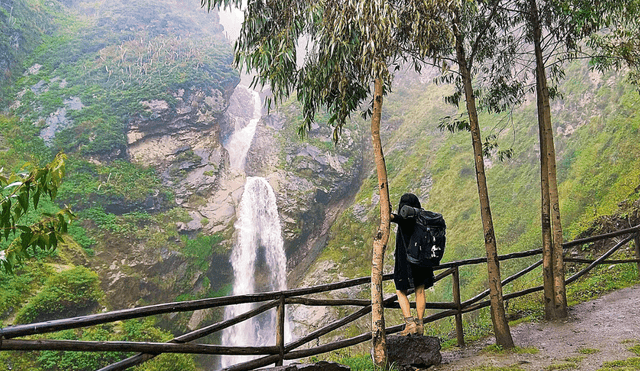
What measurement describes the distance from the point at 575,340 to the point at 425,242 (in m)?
2.57

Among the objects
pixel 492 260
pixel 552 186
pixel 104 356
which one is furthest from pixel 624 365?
pixel 104 356

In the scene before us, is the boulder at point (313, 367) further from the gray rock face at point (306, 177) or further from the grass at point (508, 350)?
the gray rock face at point (306, 177)

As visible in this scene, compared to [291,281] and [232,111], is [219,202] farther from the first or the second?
[232,111]

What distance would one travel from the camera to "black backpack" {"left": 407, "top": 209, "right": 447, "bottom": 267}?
4129 millimetres

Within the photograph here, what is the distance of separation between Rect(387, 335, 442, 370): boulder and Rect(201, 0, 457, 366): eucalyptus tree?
0.79 feet

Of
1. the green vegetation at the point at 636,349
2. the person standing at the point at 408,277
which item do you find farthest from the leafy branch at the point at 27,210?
the green vegetation at the point at 636,349

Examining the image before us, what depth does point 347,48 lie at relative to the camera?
14.3 ft

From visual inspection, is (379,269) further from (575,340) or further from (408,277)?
(575,340)

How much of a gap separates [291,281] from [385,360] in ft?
52.9

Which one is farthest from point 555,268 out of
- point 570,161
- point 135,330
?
point 135,330

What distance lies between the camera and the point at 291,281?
1955 cm

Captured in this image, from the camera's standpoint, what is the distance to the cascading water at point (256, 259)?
18.0 metres

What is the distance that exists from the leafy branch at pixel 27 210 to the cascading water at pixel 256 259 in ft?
52.9

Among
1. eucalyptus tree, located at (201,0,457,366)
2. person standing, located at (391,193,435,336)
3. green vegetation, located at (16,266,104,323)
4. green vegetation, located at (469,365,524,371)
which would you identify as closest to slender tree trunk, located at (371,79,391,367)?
eucalyptus tree, located at (201,0,457,366)
